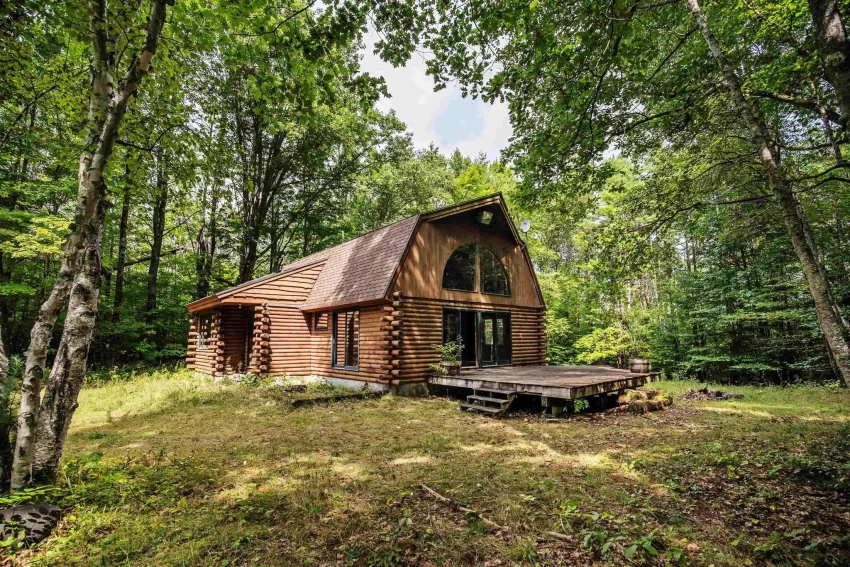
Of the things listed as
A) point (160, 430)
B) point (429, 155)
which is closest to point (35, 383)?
point (160, 430)

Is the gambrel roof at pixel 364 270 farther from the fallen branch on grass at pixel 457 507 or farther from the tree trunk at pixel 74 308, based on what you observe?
the tree trunk at pixel 74 308

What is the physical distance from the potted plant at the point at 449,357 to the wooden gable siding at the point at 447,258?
1.57 meters

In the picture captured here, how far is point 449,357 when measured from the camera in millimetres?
11641

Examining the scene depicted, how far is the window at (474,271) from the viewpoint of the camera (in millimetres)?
12723

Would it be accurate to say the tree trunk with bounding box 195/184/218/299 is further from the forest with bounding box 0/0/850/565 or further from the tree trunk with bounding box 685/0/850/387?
the tree trunk with bounding box 685/0/850/387

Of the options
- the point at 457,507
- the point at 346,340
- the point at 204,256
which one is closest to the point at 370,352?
the point at 346,340

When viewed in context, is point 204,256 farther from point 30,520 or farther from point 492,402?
point 30,520

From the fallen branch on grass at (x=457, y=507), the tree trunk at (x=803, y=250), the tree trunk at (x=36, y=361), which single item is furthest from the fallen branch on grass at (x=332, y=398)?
the tree trunk at (x=803, y=250)

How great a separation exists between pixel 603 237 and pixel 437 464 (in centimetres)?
536

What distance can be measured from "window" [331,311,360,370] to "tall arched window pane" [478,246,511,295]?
15.7ft

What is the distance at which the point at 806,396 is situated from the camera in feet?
35.3

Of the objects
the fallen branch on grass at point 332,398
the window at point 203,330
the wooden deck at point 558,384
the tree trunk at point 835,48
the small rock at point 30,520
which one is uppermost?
the tree trunk at point 835,48

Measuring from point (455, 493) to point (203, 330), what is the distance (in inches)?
613

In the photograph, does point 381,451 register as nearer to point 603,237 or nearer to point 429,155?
point 603,237
